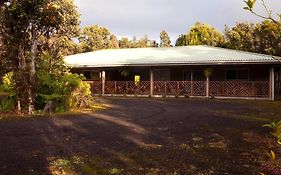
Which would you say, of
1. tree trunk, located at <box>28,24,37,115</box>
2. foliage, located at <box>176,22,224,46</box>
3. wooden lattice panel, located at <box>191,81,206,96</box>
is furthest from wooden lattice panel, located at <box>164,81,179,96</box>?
foliage, located at <box>176,22,224,46</box>

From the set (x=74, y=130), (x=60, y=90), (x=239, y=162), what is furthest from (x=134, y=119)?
(x=239, y=162)

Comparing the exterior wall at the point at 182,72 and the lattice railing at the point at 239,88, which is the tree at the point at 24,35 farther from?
the lattice railing at the point at 239,88

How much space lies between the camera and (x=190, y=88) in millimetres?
25297

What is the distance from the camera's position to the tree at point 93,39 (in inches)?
2254

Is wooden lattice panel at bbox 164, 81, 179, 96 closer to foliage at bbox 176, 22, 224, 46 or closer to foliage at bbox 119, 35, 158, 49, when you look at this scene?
foliage at bbox 176, 22, 224, 46

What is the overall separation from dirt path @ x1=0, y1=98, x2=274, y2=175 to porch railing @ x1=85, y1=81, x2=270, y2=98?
1147 centimetres

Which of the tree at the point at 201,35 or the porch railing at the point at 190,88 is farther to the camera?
the tree at the point at 201,35

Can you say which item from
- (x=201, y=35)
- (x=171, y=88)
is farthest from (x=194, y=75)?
Answer: (x=201, y=35)

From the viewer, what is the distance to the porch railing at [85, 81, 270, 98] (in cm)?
2322

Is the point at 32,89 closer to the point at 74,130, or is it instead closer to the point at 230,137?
the point at 74,130

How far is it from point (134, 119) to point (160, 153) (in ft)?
18.1

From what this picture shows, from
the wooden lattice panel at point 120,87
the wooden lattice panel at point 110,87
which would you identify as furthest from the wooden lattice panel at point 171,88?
the wooden lattice panel at point 110,87

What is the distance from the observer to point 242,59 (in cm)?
2252

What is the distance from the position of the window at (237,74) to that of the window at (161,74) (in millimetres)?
4663
